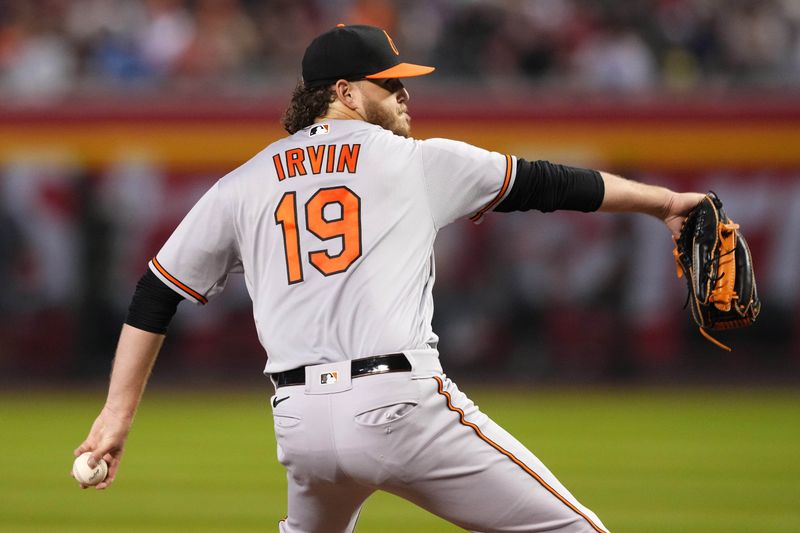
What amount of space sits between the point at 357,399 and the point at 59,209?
9520 millimetres

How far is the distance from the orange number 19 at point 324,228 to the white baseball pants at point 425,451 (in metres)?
0.31

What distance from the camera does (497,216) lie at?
12.4m

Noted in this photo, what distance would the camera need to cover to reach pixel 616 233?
40.3 ft

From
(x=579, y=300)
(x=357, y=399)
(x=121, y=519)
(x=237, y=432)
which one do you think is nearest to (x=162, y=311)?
(x=357, y=399)

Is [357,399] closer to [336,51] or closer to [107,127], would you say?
[336,51]

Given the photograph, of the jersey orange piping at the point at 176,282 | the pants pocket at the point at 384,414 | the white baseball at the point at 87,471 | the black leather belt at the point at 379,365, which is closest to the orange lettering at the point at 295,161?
the jersey orange piping at the point at 176,282

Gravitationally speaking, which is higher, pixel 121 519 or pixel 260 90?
pixel 260 90

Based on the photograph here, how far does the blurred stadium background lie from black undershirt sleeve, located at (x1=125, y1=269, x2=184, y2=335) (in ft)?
27.2

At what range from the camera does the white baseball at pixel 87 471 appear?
13.0ft

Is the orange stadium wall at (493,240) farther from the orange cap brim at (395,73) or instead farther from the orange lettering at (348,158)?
the orange lettering at (348,158)

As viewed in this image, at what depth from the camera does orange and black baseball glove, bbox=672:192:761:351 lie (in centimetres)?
418

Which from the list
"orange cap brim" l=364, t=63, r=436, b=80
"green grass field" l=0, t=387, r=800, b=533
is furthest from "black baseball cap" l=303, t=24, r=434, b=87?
"green grass field" l=0, t=387, r=800, b=533

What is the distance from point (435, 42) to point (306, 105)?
9.43 m

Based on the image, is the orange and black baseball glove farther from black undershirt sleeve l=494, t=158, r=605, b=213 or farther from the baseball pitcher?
black undershirt sleeve l=494, t=158, r=605, b=213
